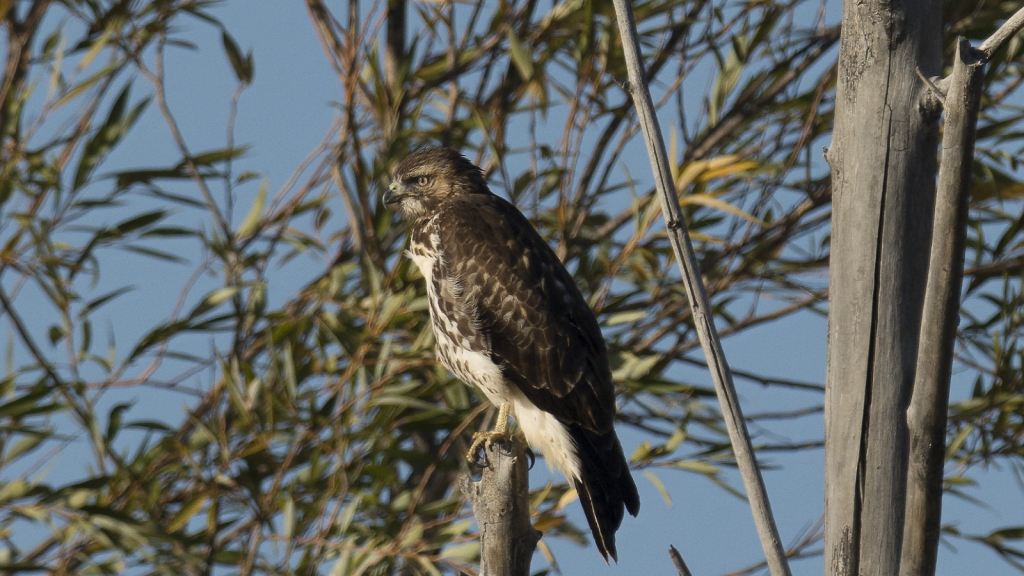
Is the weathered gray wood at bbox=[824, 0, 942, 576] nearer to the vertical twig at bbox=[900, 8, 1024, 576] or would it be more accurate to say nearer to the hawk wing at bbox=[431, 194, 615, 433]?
the vertical twig at bbox=[900, 8, 1024, 576]

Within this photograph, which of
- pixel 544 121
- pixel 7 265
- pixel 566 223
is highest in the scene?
pixel 544 121

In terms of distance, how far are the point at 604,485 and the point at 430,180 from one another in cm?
136

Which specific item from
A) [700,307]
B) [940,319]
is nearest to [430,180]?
[700,307]

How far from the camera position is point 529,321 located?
3711 millimetres

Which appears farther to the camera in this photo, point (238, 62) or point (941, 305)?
point (238, 62)

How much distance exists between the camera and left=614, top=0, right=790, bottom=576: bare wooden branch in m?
1.94

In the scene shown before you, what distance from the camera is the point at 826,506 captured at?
6.45 ft

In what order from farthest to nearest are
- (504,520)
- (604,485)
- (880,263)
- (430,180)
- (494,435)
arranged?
1. (430,180)
2. (494,435)
3. (604,485)
4. (504,520)
5. (880,263)

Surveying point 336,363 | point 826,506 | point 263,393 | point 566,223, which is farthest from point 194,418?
point 826,506

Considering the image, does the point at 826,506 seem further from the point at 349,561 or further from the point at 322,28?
the point at 322,28

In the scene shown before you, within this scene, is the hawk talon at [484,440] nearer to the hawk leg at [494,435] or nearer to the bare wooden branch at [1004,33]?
the hawk leg at [494,435]

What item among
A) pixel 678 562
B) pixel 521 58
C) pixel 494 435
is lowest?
pixel 678 562

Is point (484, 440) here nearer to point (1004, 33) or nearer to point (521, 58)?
point (521, 58)

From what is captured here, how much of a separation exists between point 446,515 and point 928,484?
2942 mm
